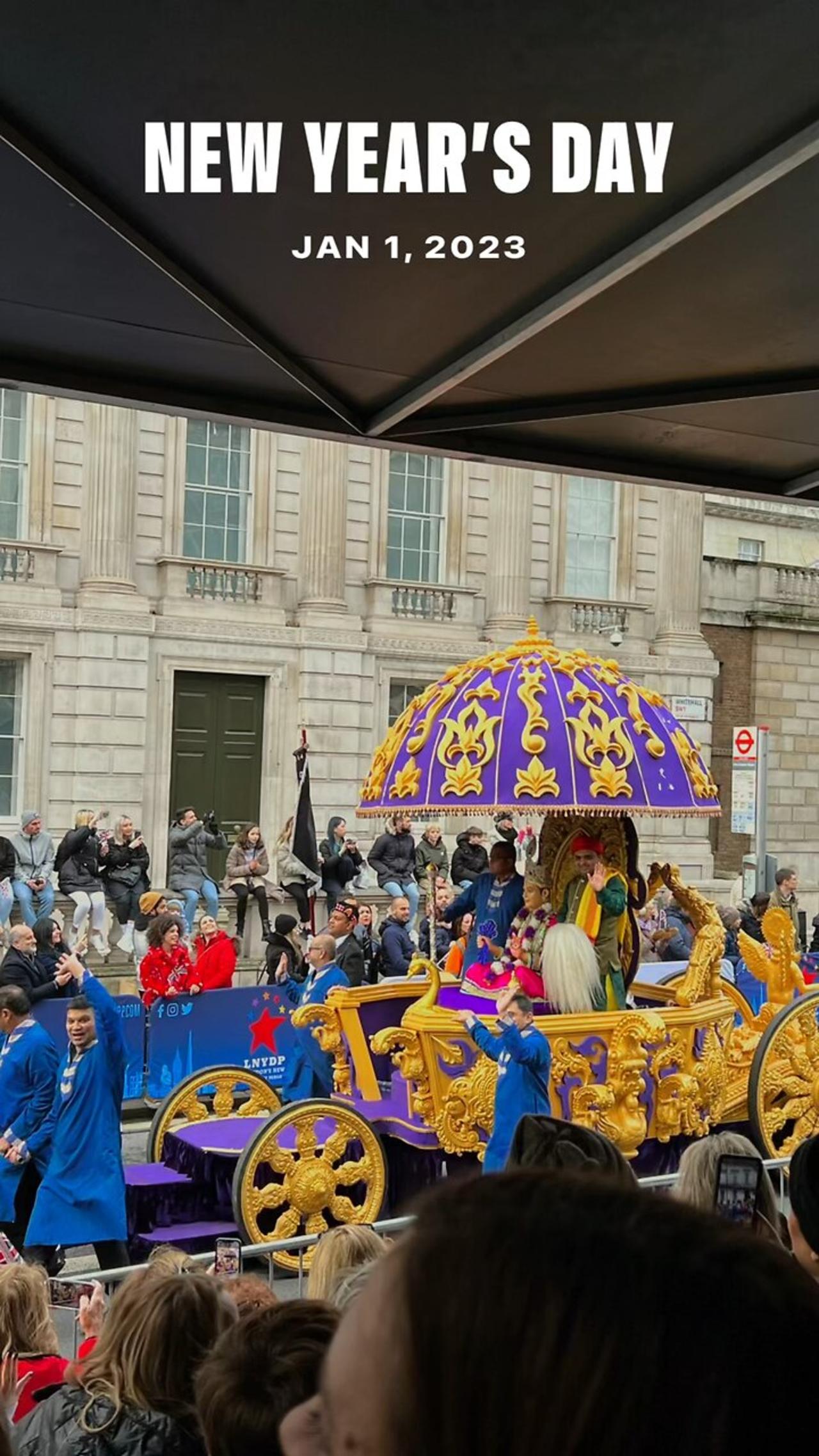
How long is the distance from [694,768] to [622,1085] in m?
2.30

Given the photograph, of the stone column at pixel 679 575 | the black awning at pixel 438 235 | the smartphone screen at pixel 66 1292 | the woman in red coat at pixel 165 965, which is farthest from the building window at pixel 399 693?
the smartphone screen at pixel 66 1292

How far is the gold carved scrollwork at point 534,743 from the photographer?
386 inches

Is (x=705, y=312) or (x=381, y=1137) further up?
(x=705, y=312)

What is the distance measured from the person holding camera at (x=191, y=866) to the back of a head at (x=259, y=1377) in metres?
19.0

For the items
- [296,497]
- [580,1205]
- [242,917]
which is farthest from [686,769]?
[296,497]

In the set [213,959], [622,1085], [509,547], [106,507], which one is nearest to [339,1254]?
[622,1085]

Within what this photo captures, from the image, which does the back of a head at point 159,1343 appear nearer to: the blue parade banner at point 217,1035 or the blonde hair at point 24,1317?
the blonde hair at point 24,1317

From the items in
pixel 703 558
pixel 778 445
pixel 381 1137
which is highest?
pixel 703 558

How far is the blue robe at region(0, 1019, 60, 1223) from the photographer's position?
9.03 m

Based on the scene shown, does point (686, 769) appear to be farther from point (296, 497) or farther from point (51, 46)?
point (296, 497)

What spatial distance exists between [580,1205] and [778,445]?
21.4 feet

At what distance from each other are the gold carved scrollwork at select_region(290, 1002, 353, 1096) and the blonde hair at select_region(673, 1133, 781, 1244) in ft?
18.0

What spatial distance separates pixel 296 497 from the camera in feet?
91.8

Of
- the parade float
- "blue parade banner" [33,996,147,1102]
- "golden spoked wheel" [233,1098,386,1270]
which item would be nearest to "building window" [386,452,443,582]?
"blue parade banner" [33,996,147,1102]
